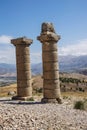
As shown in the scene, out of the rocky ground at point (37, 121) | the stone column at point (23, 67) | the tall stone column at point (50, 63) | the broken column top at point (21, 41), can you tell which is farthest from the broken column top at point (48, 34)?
the rocky ground at point (37, 121)

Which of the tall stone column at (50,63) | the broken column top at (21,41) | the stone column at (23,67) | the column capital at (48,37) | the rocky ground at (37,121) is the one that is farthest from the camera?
the stone column at (23,67)

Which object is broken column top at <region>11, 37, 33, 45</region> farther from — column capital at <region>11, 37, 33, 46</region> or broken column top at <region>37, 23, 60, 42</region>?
broken column top at <region>37, 23, 60, 42</region>

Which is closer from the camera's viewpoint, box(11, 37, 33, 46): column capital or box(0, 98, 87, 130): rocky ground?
box(0, 98, 87, 130): rocky ground

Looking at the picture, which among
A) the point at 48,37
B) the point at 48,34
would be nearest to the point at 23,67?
the point at 48,37

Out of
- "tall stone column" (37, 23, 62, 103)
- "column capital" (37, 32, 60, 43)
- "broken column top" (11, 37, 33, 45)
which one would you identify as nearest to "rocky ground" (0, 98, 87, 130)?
"tall stone column" (37, 23, 62, 103)

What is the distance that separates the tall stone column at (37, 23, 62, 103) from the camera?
90.2ft

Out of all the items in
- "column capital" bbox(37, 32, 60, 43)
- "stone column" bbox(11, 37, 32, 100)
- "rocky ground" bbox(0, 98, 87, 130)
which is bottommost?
"rocky ground" bbox(0, 98, 87, 130)

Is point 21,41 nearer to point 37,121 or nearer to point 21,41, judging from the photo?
point 21,41

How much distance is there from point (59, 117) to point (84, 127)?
2096mm

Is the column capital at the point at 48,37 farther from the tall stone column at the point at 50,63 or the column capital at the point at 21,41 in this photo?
the column capital at the point at 21,41

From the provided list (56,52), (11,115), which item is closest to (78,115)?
(11,115)

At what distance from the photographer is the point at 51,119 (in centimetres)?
1812

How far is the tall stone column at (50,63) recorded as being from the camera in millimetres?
27500

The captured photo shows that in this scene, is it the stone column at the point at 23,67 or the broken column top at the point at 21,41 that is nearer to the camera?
the broken column top at the point at 21,41
